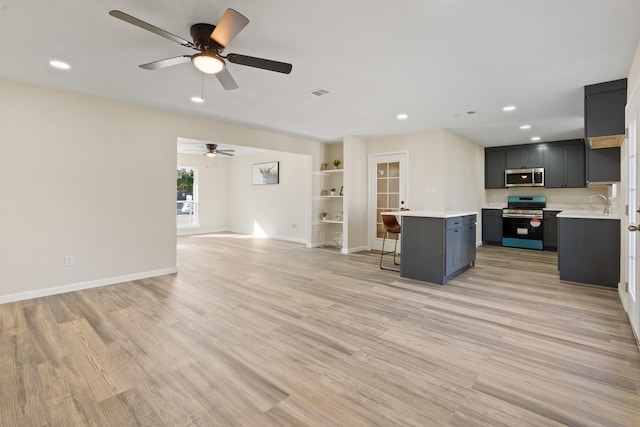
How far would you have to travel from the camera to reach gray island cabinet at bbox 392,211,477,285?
13.2ft

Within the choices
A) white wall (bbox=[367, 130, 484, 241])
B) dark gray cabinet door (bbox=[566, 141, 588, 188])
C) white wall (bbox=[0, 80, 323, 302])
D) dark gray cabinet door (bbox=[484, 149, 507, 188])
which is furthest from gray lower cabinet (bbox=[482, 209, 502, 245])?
white wall (bbox=[0, 80, 323, 302])

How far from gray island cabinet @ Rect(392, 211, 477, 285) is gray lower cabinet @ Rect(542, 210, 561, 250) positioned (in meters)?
3.51

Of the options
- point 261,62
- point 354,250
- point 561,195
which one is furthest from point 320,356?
point 561,195

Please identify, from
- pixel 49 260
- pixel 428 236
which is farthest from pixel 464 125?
pixel 49 260

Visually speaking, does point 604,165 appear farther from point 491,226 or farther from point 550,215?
point 491,226

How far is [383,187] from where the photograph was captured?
6.59 meters

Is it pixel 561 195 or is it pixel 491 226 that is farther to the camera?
pixel 491 226

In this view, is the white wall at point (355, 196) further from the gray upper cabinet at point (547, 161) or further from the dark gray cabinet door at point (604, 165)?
the dark gray cabinet door at point (604, 165)

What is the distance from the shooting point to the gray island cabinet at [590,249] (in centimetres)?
379

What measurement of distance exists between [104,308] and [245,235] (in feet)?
19.8

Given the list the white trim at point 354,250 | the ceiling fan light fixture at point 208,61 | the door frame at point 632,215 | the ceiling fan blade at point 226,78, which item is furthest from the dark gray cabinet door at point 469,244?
the ceiling fan light fixture at point 208,61

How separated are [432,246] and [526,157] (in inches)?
191

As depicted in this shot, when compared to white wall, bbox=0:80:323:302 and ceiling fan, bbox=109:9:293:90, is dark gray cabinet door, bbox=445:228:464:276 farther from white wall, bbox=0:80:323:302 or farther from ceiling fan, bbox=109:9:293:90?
white wall, bbox=0:80:323:302

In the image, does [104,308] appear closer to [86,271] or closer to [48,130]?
[86,271]
